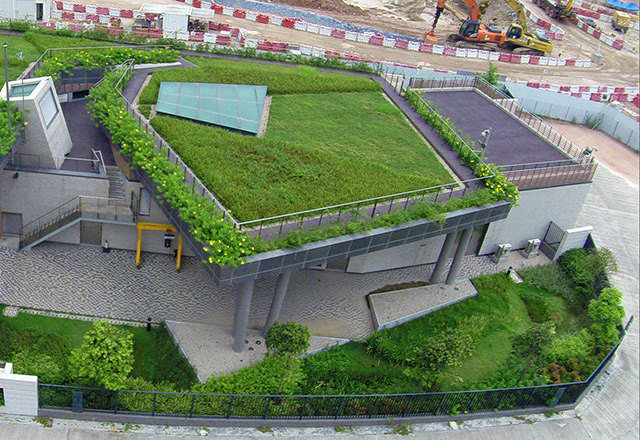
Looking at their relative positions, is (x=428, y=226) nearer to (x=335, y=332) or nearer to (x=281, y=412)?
(x=335, y=332)

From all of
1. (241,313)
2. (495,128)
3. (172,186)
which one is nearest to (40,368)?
(241,313)

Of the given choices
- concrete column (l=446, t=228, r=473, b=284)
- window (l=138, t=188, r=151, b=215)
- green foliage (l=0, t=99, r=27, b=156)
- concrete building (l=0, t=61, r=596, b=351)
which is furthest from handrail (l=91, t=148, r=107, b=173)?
concrete column (l=446, t=228, r=473, b=284)

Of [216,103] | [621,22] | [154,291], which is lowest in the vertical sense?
[154,291]

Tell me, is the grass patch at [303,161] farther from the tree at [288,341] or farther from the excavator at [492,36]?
the excavator at [492,36]

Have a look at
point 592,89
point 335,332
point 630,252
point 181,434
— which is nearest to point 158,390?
point 181,434

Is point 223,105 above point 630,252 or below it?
above

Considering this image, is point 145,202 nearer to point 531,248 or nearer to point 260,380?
point 260,380

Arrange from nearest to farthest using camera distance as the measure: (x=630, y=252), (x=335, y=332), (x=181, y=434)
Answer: (x=181, y=434)
(x=335, y=332)
(x=630, y=252)

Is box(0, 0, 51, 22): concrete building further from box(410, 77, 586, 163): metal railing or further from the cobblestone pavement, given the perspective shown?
box(410, 77, 586, 163): metal railing
